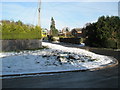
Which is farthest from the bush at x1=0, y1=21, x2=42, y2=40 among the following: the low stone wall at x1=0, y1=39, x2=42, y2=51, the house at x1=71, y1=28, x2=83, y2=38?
the house at x1=71, y1=28, x2=83, y2=38

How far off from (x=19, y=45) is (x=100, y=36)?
49.8 ft

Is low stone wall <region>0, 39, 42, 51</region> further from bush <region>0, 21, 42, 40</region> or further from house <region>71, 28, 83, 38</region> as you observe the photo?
house <region>71, 28, 83, 38</region>

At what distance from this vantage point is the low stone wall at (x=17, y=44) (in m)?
18.3

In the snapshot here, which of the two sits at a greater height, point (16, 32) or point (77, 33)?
point (77, 33)

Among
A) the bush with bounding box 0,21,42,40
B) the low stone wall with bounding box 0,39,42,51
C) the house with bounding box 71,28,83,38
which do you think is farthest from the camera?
the house with bounding box 71,28,83,38

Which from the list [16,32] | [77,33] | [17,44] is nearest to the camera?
[17,44]

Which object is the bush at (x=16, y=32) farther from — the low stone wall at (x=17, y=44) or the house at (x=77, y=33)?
the house at (x=77, y=33)

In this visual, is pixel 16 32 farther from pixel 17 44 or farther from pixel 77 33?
pixel 77 33

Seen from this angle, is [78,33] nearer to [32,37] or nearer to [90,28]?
Result: [90,28]

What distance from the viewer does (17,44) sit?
19.3 m

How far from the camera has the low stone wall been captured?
18280 mm

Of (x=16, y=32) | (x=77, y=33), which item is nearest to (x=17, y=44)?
(x=16, y=32)

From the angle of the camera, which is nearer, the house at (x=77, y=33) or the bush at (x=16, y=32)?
the bush at (x=16, y=32)

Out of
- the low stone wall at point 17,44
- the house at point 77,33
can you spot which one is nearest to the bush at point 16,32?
the low stone wall at point 17,44
